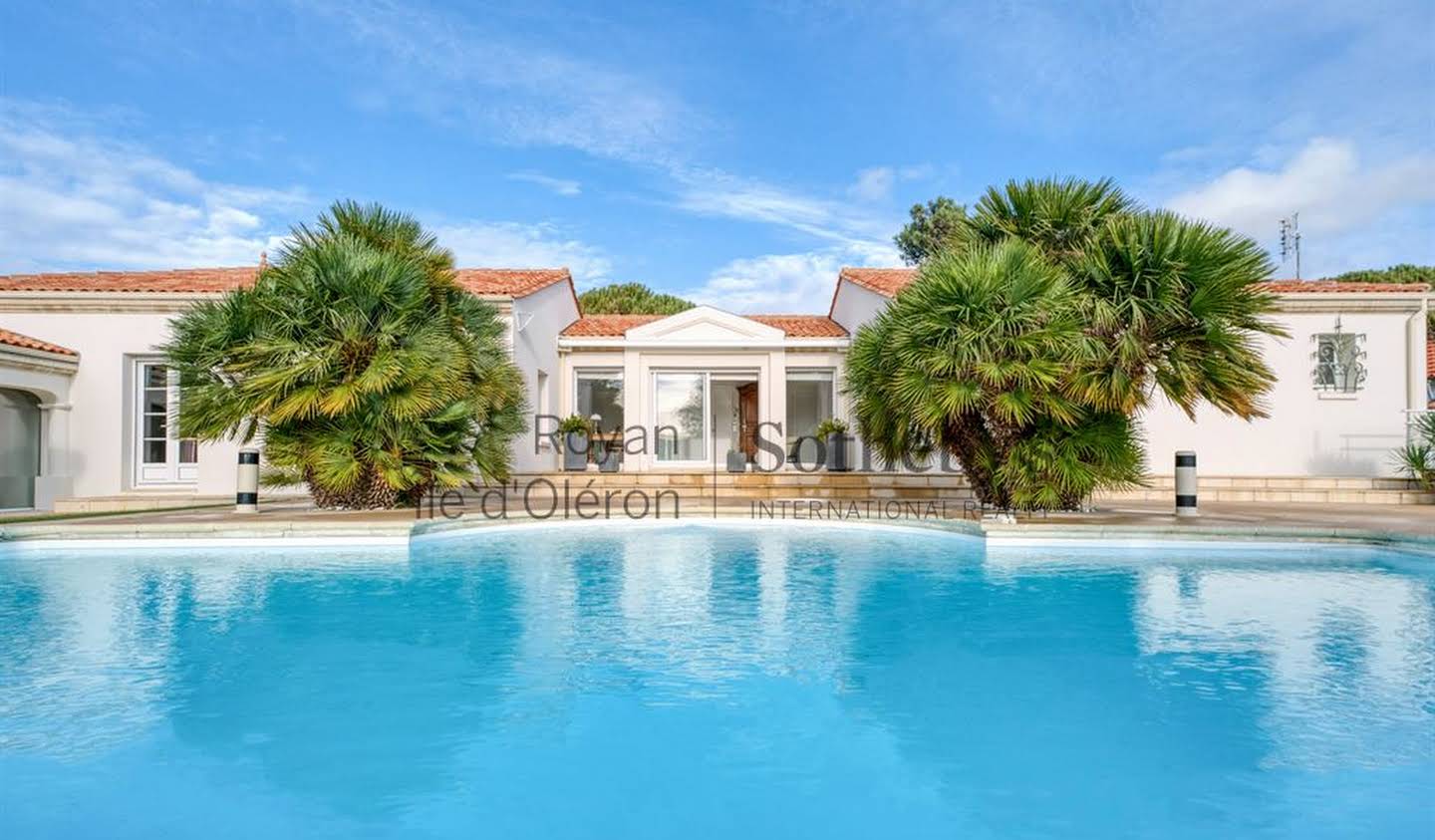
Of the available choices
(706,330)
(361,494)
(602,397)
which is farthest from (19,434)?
(706,330)

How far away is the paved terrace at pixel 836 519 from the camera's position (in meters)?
10.1

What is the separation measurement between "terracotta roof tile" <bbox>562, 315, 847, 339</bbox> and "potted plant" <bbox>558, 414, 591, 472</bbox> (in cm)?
309

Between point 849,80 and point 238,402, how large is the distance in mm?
16084

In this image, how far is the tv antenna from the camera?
3161cm

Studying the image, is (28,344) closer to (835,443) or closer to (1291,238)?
(835,443)

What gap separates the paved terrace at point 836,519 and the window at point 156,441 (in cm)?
391

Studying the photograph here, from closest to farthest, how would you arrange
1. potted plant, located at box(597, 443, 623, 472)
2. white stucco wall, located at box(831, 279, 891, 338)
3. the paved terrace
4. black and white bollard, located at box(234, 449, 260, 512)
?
the paved terrace
black and white bollard, located at box(234, 449, 260, 512)
white stucco wall, located at box(831, 279, 891, 338)
potted plant, located at box(597, 443, 623, 472)

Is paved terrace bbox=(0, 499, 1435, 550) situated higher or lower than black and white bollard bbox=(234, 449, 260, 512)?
lower

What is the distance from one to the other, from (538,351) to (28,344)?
9.54 m

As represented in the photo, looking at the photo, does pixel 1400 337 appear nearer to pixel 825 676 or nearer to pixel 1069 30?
pixel 1069 30

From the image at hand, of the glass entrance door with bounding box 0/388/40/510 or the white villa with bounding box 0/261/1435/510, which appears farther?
the white villa with bounding box 0/261/1435/510

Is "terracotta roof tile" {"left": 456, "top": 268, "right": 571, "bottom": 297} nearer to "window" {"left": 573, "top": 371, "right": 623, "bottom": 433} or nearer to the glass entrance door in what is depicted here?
"window" {"left": 573, "top": 371, "right": 623, "bottom": 433}

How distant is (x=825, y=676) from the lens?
509 cm

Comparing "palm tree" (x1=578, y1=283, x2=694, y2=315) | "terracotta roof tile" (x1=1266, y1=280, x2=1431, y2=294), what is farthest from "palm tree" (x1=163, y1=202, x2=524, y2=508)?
"palm tree" (x1=578, y1=283, x2=694, y2=315)
